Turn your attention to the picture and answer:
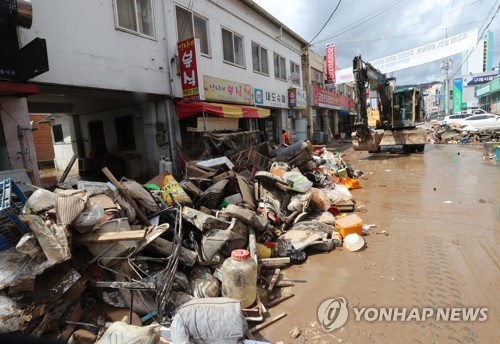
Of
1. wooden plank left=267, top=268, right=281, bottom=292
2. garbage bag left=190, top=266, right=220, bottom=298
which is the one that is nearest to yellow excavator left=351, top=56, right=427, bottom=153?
wooden plank left=267, top=268, right=281, bottom=292

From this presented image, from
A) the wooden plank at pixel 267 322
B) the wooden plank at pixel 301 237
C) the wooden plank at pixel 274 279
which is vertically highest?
the wooden plank at pixel 301 237

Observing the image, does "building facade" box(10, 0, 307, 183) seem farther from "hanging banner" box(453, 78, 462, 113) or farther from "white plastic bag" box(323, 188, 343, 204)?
Answer: "hanging banner" box(453, 78, 462, 113)

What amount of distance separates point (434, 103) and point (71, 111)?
304 feet

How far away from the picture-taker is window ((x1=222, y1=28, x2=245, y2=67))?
465 inches

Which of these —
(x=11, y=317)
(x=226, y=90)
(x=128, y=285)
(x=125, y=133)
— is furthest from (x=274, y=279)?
(x=226, y=90)

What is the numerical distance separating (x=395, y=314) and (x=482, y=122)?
2498cm

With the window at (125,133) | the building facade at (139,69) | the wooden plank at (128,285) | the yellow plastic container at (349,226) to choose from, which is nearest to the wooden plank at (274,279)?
the wooden plank at (128,285)

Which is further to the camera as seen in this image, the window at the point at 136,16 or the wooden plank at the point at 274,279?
the window at the point at 136,16

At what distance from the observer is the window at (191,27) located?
31.0 ft

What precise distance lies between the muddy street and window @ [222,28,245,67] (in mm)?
8611

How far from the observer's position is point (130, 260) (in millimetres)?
3223

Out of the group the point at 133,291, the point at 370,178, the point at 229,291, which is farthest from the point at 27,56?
the point at 370,178

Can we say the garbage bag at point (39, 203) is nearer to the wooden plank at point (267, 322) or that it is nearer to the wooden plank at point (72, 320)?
the wooden plank at point (72, 320)

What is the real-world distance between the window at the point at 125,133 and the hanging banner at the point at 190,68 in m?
2.74
